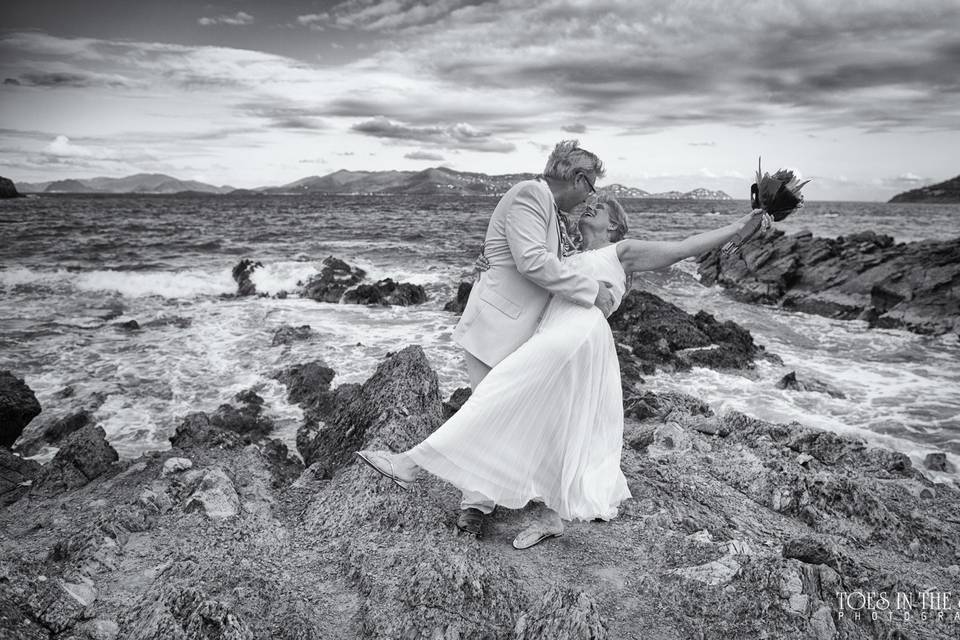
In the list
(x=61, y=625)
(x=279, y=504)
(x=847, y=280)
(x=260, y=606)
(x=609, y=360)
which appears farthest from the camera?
(x=847, y=280)

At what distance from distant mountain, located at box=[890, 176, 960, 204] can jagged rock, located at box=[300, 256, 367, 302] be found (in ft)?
619

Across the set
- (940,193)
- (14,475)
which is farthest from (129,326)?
(940,193)

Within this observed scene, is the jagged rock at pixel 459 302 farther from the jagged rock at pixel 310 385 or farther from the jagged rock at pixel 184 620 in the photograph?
the jagged rock at pixel 184 620

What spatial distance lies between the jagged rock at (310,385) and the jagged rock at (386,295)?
23.4ft

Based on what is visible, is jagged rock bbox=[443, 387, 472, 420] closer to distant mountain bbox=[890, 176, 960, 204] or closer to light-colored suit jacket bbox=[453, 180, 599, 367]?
light-colored suit jacket bbox=[453, 180, 599, 367]

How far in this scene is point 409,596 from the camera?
3145 millimetres

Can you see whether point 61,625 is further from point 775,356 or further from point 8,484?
point 775,356

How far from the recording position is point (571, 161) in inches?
137

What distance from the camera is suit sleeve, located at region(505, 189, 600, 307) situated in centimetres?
341

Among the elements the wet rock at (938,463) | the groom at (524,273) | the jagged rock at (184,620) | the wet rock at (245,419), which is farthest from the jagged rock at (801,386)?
the jagged rock at (184,620)

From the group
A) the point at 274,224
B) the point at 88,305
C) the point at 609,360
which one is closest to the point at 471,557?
the point at 609,360

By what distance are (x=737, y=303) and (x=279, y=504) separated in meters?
18.5

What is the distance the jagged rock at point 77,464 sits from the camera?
5.34 m

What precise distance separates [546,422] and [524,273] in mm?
993
